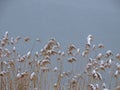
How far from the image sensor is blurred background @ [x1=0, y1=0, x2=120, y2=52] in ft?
11.1

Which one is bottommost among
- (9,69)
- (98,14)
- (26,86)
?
(26,86)

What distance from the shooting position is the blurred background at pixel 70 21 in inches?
133

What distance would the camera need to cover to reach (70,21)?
342 cm

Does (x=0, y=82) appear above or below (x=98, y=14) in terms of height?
below

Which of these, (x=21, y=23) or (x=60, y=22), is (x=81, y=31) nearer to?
(x=60, y=22)

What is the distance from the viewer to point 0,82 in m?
2.22

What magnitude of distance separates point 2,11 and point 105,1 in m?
1.09

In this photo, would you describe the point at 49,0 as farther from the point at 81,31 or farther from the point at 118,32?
the point at 118,32

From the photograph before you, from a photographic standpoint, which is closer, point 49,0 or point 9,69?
point 9,69

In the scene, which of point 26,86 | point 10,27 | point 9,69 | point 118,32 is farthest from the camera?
point 10,27

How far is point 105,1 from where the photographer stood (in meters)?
3.45

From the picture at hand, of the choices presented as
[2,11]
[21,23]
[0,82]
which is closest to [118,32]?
[21,23]

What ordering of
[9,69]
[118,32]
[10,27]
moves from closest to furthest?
[9,69] → [118,32] → [10,27]

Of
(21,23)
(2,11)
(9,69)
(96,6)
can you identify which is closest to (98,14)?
(96,6)
